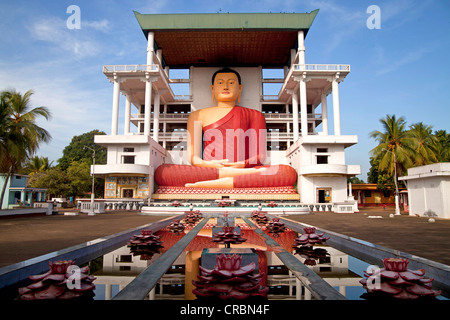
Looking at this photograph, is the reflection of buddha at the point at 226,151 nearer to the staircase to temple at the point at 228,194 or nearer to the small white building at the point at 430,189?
the staircase to temple at the point at 228,194

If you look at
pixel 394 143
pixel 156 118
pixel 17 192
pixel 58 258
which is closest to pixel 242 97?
pixel 156 118

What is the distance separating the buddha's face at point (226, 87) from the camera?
97.8 ft

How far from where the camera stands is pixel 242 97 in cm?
3584

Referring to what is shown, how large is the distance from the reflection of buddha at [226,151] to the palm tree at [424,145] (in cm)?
1162

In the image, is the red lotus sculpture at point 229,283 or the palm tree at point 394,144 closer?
the red lotus sculpture at point 229,283

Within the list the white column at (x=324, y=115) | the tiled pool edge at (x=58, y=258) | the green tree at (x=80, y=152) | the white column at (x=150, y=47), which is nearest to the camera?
the tiled pool edge at (x=58, y=258)

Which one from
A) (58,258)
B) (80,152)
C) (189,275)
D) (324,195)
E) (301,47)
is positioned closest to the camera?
(189,275)

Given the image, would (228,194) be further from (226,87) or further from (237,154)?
(226,87)

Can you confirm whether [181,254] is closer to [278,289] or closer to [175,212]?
[278,289]

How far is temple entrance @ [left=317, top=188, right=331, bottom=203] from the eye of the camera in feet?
87.2

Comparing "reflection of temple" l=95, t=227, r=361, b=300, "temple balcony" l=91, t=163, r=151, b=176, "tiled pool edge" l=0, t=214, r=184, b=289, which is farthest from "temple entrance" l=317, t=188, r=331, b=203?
"tiled pool edge" l=0, t=214, r=184, b=289

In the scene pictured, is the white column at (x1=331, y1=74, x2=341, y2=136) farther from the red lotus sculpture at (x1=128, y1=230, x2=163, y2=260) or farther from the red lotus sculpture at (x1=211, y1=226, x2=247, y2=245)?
the red lotus sculpture at (x1=128, y1=230, x2=163, y2=260)

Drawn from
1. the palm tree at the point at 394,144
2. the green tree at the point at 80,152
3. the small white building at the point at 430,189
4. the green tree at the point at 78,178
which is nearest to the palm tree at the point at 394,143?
the palm tree at the point at 394,144

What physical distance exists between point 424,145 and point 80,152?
47.4 meters
